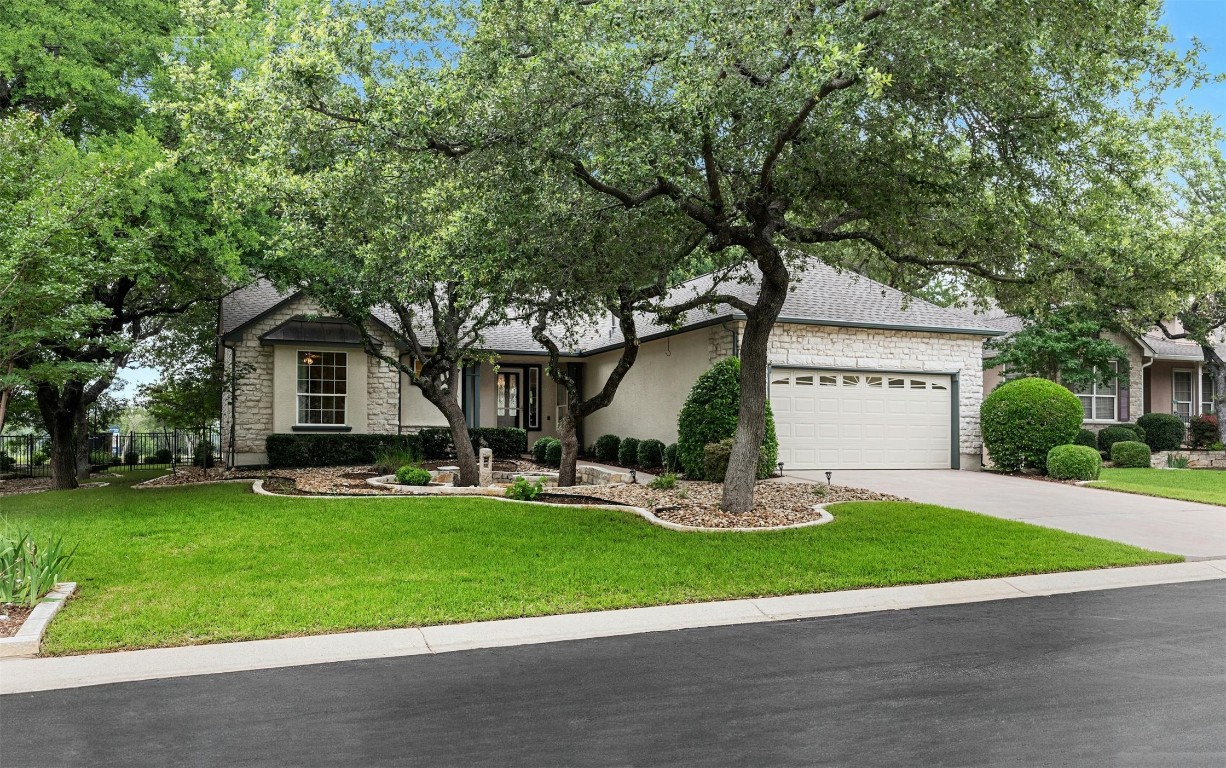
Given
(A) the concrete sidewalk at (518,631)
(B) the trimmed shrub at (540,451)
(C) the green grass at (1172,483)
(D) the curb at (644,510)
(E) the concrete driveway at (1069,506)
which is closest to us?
(A) the concrete sidewalk at (518,631)

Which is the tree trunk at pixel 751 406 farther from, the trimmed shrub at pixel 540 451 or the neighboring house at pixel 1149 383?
the neighboring house at pixel 1149 383

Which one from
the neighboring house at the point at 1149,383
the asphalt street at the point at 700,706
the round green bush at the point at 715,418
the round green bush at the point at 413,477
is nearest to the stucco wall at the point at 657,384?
the round green bush at the point at 715,418

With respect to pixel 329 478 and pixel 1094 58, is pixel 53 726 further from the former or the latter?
pixel 329 478

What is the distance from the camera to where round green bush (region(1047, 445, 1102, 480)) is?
632 inches

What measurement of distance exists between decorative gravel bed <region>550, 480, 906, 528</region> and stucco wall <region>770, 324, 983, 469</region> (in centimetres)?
354

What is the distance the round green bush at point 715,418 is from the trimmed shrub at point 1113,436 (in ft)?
39.7

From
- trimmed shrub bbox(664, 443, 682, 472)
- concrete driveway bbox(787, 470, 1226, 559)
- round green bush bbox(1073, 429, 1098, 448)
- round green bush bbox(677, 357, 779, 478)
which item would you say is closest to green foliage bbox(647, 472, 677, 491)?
round green bush bbox(677, 357, 779, 478)

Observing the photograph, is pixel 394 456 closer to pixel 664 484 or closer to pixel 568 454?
pixel 568 454

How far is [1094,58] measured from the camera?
8.84 meters

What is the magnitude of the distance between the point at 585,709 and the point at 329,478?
1308 centimetres

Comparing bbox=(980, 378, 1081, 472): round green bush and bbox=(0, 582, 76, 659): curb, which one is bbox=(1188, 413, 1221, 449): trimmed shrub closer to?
bbox=(980, 378, 1081, 472): round green bush

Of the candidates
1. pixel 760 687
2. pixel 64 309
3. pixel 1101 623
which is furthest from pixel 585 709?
pixel 64 309

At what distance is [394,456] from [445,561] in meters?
9.83

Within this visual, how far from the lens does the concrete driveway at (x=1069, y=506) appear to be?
10.3m
